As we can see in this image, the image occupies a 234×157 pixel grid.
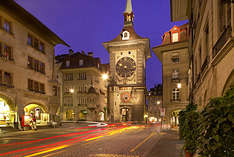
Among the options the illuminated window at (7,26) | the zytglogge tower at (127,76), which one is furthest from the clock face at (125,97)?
the illuminated window at (7,26)

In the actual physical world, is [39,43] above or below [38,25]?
below

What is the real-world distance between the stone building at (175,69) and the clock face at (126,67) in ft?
70.4

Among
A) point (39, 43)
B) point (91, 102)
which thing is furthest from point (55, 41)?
point (91, 102)

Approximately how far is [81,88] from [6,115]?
34.2m

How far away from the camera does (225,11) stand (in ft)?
25.6

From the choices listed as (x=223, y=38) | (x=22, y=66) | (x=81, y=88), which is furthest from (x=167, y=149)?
(x=81, y=88)

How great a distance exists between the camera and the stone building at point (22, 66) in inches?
910

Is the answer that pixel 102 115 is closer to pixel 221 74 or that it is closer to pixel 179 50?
pixel 179 50

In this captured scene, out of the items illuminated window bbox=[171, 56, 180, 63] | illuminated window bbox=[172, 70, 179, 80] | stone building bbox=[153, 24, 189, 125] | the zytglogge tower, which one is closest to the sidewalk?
stone building bbox=[153, 24, 189, 125]

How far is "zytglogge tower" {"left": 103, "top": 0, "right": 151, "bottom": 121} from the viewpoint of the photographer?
188ft

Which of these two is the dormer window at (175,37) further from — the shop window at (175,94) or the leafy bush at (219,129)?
the leafy bush at (219,129)

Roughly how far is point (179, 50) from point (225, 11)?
96.8 feet

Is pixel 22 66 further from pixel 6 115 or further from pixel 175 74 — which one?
pixel 175 74

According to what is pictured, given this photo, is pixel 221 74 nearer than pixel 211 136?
No
